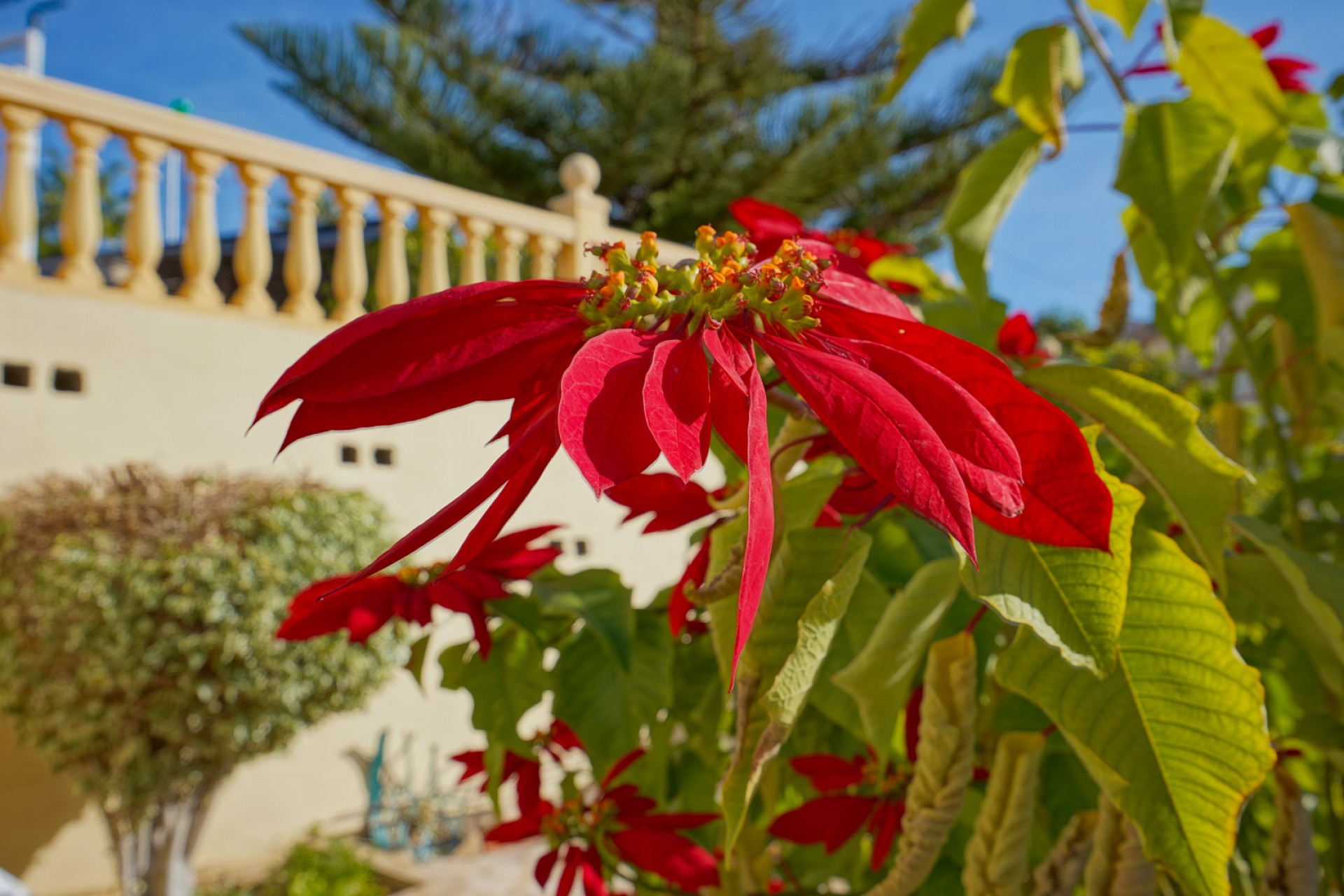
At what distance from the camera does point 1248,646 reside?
74 cm

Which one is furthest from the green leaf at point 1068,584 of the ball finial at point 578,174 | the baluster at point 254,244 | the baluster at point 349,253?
the ball finial at point 578,174

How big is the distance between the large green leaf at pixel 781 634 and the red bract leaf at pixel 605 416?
11cm

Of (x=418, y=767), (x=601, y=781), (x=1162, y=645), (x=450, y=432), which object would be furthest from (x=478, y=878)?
(x=1162, y=645)

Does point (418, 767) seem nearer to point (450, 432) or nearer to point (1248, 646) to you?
point (450, 432)

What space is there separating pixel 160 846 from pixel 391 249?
2159 mm

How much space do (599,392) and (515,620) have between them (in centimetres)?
35

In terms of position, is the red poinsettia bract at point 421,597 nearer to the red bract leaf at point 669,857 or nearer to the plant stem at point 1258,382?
the red bract leaf at point 669,857

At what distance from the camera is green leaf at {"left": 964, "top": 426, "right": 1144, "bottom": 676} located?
33 cm

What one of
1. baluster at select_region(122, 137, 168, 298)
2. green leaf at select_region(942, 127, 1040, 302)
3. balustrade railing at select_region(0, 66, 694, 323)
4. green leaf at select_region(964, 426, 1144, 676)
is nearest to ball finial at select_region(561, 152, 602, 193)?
balustrade railing at select_region(0, 66, 694, 323)

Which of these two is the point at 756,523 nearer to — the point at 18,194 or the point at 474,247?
the point at 18,194

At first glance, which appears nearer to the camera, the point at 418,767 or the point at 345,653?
the point at 345,653

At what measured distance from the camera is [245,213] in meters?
3.51

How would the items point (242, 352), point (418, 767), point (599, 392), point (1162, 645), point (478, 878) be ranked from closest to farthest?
1. point (599, 392)
2. point (1162, 645)
3. point (478, 878)
4. point (242, 352)
5. point (418, 767)

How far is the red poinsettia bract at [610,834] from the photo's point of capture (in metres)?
0.61
